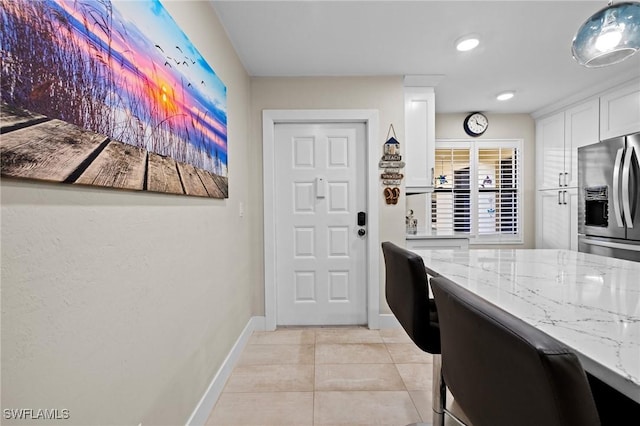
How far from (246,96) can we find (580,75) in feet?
10.4

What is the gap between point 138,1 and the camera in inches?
40.1

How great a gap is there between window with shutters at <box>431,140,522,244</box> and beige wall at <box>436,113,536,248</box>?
0.08 m

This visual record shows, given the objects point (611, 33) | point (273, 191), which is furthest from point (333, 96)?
point (611, 33)

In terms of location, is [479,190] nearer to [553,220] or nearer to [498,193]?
[498,193]

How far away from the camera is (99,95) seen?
0.83 metres

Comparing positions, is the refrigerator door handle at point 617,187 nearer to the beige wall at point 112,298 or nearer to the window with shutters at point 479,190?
the window with shutters at point 479,190

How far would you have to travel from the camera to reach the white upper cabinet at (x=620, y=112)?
266cm

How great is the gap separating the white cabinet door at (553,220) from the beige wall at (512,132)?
0.14 m

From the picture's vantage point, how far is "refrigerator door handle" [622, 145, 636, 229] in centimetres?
248

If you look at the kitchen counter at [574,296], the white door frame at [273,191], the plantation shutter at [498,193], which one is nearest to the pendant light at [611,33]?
the kitchen counter at [574,296]

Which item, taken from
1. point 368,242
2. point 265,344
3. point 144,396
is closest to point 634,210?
point 368,242

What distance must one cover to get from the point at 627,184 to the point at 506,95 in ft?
4.62

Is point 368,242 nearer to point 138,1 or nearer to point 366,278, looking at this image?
point 366,278

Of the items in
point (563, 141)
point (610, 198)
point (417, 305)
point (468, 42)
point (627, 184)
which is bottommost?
point (417, 305)
